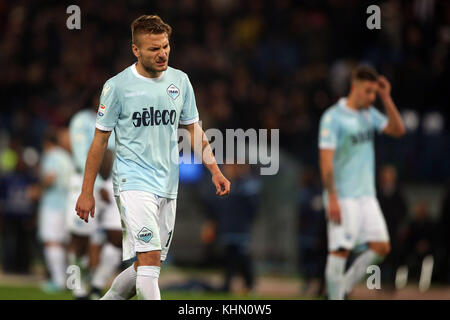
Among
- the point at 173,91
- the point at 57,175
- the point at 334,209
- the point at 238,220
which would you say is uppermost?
the point at 173,91

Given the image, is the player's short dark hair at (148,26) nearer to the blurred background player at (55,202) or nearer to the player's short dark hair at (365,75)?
the player's short dark hair at (365,75)

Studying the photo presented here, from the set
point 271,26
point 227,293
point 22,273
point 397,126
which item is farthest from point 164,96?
point 271,26

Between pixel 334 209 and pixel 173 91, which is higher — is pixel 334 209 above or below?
below

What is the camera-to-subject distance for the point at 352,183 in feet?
32.1

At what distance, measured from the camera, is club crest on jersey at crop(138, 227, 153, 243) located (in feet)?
22.8

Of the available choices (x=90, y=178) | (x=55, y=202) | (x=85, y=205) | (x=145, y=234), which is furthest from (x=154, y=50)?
(x=55, y=202)

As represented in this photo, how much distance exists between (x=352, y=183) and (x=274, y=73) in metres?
8.36

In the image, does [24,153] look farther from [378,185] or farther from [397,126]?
[397,126]

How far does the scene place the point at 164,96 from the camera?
282 inches

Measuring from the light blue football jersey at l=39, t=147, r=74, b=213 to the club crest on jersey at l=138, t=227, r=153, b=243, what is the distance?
794cm

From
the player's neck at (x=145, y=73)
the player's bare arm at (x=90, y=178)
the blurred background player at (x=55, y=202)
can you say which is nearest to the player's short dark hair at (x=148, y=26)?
the player's neck at (x=145, y=73)

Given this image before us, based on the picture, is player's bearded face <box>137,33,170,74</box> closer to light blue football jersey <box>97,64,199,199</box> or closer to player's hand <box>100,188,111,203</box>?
light blue football jersey <box>97,64,199,199</box>

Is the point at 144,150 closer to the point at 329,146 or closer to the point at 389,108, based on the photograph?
the point at 329,146
